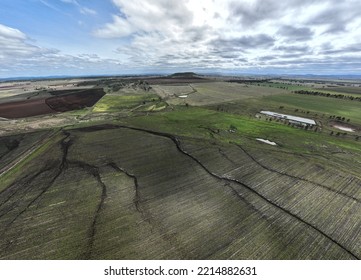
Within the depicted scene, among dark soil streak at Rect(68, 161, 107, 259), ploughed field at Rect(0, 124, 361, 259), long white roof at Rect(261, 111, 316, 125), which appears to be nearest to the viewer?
dark soil streak at Rect(68, 161, 107, 259)

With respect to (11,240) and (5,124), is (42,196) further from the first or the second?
(5,124)

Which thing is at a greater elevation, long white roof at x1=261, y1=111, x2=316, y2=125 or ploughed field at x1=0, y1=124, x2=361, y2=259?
ploughed field at x1=0, y1=124, x2=361, y2=259

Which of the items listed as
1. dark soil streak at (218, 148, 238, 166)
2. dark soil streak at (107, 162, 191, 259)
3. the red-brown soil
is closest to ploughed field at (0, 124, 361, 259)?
dark soil streak at (107, 162, 191, 259)

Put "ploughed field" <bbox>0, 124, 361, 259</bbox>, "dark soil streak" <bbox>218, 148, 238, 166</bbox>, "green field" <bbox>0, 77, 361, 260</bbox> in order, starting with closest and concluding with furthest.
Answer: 1. "ploughed field" <bbox>0, 124, 361, 259</bbox>
2. "green field" <bbox>0, 77, 361, 260</bbox>
3. "dark soil streak" <bbox>218, 148, 238, 166</bbox>

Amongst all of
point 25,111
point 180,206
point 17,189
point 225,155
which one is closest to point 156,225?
point 180,206

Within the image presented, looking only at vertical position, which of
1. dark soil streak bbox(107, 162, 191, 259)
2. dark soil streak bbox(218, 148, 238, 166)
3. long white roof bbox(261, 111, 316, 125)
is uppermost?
dark soil streak bbox(107, 162, 191, 259)

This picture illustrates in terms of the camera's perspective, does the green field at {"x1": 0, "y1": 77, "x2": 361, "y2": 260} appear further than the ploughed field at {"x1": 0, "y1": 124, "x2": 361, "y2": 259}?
Yes

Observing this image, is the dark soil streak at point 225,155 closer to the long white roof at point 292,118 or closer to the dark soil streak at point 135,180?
the dark soil streak at point 135,180

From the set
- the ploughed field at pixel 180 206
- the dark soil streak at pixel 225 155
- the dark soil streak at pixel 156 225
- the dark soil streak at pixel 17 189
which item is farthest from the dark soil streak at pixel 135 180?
the dark soil streak at pixel 225 155

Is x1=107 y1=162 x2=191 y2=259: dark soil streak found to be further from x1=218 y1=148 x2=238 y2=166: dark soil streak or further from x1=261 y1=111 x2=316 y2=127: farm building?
x1=261 y1=111 x2=316 y2=127: farm building
